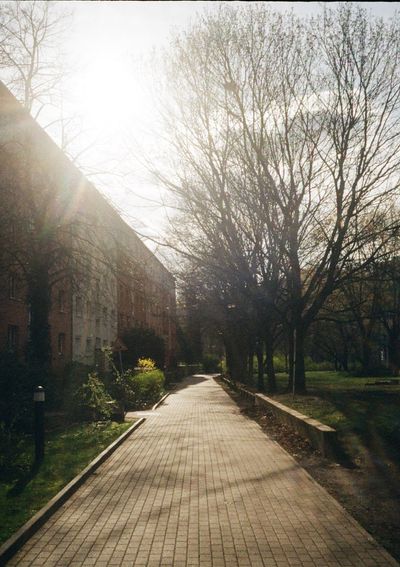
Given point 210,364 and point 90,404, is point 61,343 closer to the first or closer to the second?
point 90,404

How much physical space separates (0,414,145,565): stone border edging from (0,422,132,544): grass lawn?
13 centimetres

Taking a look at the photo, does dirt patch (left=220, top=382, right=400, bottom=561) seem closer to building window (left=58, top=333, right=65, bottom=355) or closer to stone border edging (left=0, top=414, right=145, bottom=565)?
stone border edging (left=0, top=414, right=145, bottom=565)

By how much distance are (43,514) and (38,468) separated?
3.14 m

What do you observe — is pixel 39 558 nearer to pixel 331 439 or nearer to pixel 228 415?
pixel 331 439

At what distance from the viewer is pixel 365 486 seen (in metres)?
7.61

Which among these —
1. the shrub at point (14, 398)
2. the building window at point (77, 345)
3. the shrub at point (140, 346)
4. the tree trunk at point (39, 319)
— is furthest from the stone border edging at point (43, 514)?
the shrub at point (140, 346)

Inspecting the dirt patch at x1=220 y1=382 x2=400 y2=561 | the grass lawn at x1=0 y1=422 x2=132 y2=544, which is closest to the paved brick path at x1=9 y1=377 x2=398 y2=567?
the dirt patch at x1=220 y1=382 x2=400 y2=561

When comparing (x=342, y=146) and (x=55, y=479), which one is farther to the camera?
(x=342, y=146)

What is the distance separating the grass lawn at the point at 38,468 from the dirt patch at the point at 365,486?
344cm

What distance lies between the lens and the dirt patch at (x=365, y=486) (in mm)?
5824

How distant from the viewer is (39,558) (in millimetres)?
4984

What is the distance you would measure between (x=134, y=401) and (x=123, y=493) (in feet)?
54.7

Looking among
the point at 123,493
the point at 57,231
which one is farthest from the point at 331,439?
the point at 57,231

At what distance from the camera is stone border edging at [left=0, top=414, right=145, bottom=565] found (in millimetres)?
5047
